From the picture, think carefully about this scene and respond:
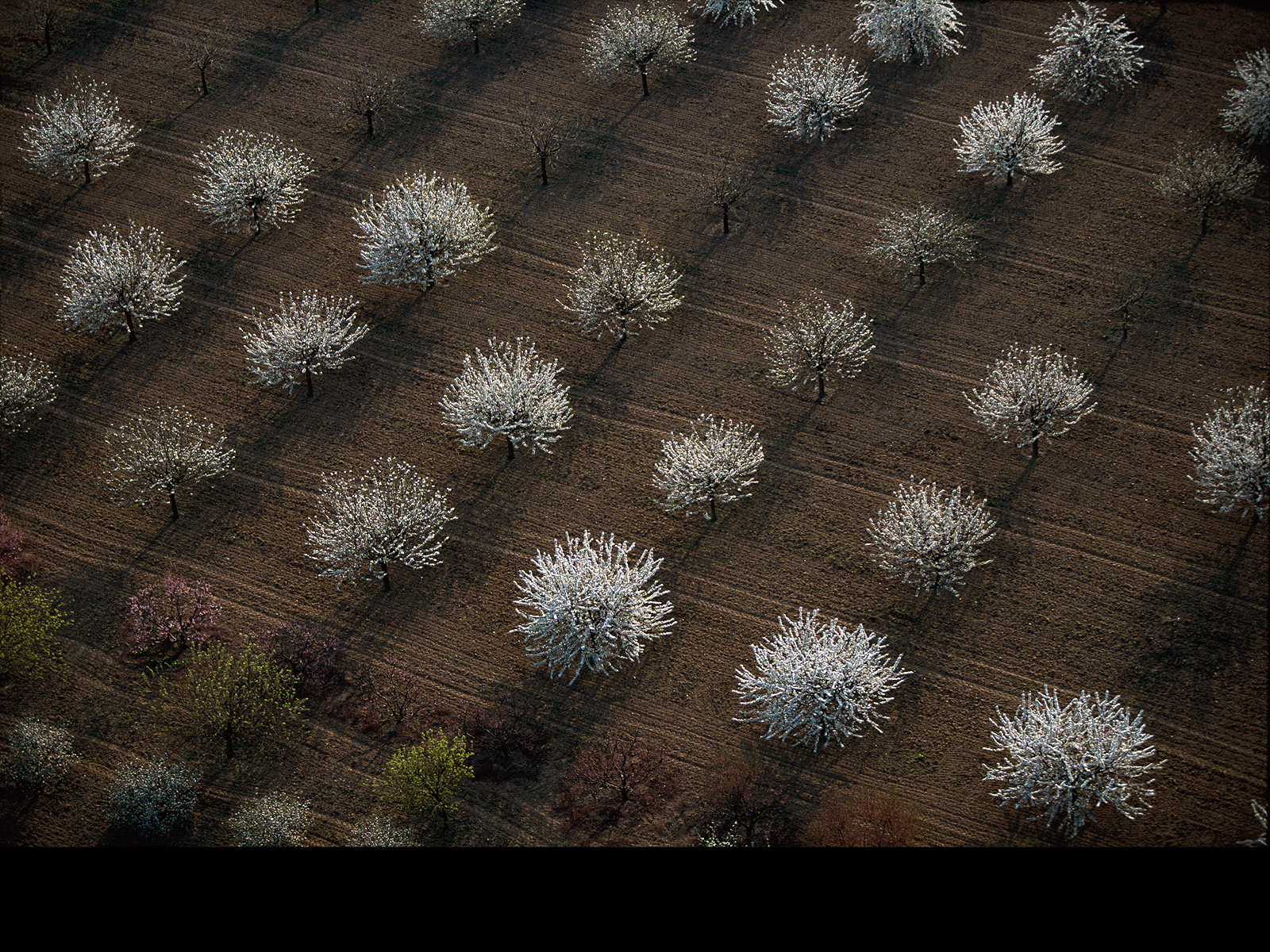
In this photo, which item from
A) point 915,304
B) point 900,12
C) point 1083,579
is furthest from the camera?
point 900,12

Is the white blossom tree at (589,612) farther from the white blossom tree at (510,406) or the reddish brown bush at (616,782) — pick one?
the white blossom tree at (510,406)

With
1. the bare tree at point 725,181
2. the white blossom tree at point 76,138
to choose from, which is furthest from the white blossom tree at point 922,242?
the white blossom tree at point 76,138

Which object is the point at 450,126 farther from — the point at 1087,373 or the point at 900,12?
the point at 1087,373

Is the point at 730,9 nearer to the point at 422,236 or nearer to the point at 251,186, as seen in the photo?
the point at 422,236

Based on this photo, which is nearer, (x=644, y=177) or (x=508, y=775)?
(x=508, y=775)

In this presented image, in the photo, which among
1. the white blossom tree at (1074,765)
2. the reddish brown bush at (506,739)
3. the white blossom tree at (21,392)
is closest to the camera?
the white blossom tree at (1074,765)

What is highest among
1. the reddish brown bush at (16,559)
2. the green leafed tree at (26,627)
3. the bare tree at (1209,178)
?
the bare tree at (1209,178)

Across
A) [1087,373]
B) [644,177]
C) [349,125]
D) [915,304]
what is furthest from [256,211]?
[1087,373]

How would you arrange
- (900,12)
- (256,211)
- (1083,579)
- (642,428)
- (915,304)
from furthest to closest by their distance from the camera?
1. (900,12)
2. (256,211)
3. (915,304)
4. (642,428)
5. (1083,579)

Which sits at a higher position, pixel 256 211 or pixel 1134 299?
pixel 1134 299
